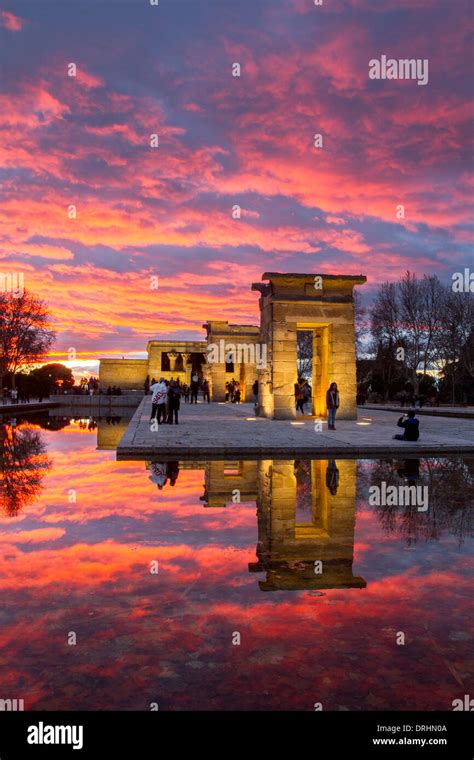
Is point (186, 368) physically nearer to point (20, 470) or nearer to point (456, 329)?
point (456, 329)

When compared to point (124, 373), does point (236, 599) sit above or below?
below

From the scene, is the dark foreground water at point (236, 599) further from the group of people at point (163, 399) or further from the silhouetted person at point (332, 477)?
the group of people at point (163, 399)

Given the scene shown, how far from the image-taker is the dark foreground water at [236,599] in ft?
9.17

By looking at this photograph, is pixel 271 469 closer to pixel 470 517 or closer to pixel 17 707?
pixel 470 517

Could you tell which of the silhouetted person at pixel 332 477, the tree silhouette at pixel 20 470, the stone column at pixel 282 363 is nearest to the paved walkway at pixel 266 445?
the silhouetted person at pixel 332 477

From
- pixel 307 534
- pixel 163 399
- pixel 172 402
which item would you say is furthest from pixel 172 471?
pixel 172 402

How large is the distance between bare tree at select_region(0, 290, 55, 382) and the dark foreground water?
41.4 m

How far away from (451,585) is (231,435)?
10.2m

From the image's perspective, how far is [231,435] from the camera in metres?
14.3

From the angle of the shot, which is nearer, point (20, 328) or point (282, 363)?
point (282, 363)

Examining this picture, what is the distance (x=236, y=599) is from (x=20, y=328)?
1854 inches

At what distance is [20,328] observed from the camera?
46.6 meters

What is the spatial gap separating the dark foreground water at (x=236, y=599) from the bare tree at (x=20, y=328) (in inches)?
1629
